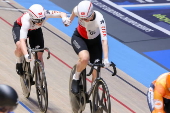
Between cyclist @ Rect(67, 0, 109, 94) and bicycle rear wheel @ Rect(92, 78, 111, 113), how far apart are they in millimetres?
299

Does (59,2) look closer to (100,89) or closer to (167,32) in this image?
(167,32)

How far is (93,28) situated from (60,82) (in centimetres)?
186

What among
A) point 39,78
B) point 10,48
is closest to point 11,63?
point 10,48

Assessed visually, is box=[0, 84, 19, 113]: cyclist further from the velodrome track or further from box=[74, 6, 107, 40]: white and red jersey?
the velodrome track

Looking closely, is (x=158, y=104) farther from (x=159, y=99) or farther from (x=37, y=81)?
(x=37, y=81)

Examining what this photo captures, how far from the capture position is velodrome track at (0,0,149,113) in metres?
6.61

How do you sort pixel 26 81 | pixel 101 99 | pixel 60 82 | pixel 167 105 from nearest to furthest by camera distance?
pixel 167 105, pixel 101 99, pixel 26 81, pixel 60 82

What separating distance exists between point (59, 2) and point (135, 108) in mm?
5488

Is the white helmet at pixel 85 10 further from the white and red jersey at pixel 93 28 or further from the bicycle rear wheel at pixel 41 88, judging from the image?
the bicycle rear wheel at pixel 41 88

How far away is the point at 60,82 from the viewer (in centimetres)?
731

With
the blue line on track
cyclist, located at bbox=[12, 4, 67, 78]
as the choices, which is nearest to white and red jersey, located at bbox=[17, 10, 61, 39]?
cyclist, located at bbox=[12, 4, 67, 78]

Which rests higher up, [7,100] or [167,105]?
[7,100]

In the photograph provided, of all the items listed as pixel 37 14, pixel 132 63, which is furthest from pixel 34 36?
pixel 132 63

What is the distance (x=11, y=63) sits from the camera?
7.79 meters
